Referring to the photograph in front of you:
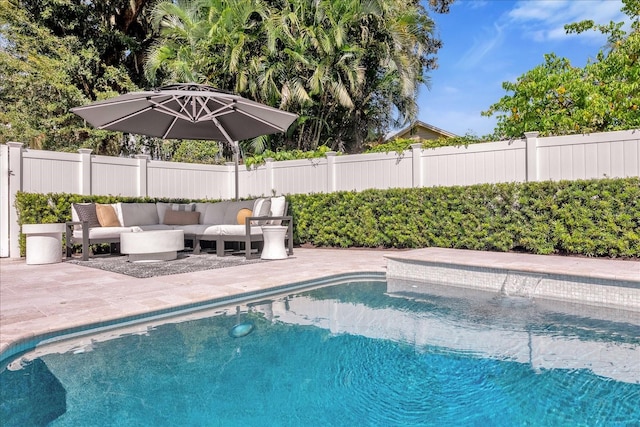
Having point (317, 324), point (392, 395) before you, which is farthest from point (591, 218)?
point (392, 395)

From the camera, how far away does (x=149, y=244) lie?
6.55m

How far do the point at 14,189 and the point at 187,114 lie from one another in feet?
11.2

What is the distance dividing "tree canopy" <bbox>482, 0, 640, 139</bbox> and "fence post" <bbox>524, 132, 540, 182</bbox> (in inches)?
40.6

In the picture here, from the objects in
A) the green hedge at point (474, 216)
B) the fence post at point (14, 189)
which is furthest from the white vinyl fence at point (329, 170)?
the green hedge at point (474, 216)

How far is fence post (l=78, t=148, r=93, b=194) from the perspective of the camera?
28.1 feet

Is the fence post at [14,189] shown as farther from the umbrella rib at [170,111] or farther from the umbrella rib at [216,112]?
the umbrella rib at [216,112]

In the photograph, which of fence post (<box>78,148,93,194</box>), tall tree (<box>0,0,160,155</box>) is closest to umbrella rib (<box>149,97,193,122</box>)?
fence post (<box>78,148,93,194</box>)

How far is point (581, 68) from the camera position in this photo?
10.3 m

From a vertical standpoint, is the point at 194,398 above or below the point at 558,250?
below

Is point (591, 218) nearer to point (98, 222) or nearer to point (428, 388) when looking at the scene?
point (428, 388)

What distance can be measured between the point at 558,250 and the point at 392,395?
17.9 feet

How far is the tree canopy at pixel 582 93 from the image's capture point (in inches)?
341

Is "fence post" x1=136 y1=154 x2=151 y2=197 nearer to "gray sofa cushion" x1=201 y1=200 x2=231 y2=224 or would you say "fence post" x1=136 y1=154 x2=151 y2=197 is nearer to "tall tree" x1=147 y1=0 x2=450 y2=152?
"gray sofa cushion" x1=201 y1=200 x2=231 y2=224

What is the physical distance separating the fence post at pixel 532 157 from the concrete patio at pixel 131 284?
6.74 ft
